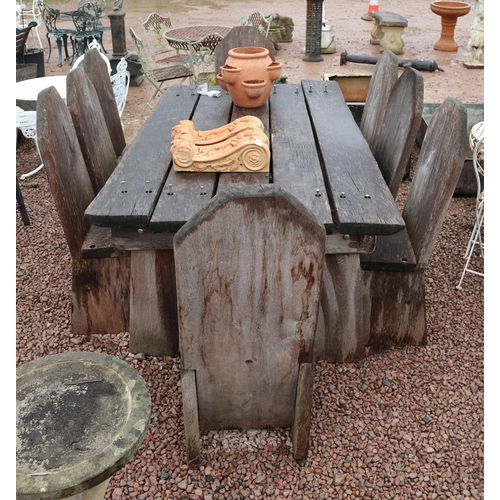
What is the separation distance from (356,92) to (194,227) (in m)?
3.82

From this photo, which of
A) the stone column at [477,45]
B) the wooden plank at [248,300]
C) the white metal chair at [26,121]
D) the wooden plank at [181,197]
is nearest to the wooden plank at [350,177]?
the wooden plank at [248,300]

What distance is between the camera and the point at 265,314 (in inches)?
77.4

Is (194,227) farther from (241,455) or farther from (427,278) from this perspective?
(427,278)

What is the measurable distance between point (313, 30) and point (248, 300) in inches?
292

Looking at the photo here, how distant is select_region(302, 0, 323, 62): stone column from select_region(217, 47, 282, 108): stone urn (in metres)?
5.46

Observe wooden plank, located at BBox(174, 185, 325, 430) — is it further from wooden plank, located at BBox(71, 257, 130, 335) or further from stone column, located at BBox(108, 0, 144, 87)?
stone column, located at BBox(108, 0, 144, 87)

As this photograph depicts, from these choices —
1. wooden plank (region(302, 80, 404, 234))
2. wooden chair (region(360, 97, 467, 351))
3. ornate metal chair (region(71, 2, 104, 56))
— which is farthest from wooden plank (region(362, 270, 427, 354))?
ornate metal chair (region(71, 2, 104, 56))

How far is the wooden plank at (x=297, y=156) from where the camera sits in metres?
2.33

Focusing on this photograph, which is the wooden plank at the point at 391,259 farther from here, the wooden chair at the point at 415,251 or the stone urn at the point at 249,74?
the stone urn at the point at 249,74

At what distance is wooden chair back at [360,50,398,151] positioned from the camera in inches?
133

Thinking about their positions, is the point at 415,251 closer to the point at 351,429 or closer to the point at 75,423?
the point at 351,429

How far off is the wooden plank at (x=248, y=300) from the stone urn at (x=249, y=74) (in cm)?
164

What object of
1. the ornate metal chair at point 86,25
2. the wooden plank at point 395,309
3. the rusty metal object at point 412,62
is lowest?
the wooden plank at point 395,309

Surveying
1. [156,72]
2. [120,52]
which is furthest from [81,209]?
[120,52]
